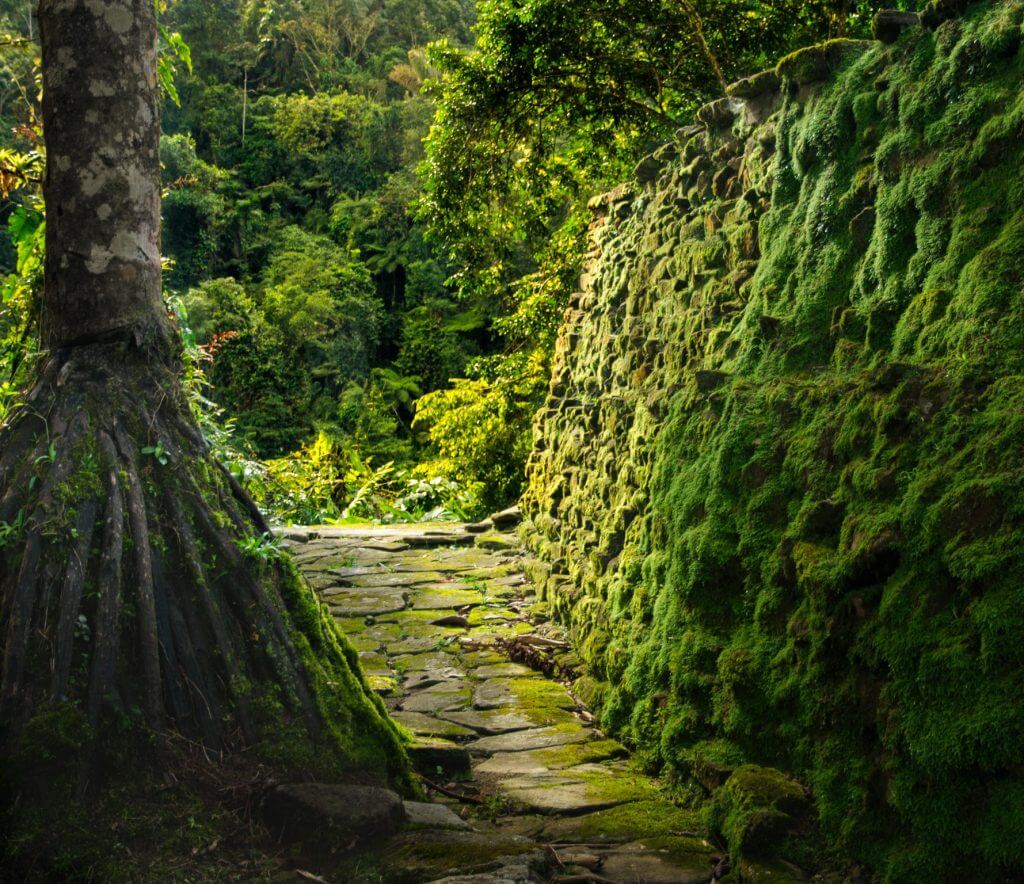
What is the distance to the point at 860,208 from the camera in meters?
3.56

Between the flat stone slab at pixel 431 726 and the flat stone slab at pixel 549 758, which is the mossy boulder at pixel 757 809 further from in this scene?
the flat stone slab at pixel 431 726

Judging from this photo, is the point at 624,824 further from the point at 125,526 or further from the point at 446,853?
the point at 125,526

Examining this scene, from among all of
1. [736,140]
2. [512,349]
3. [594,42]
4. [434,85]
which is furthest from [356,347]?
[736,140]

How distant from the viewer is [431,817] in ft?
10.5

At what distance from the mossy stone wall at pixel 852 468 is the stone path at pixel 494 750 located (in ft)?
0.96

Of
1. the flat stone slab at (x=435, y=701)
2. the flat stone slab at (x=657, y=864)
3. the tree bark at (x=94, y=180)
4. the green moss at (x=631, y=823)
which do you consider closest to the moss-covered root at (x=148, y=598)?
the tree bark at (x=94, y=180)

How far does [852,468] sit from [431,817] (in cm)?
186

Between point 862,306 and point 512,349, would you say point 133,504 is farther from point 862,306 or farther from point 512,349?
point 512,349

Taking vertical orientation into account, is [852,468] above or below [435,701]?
above

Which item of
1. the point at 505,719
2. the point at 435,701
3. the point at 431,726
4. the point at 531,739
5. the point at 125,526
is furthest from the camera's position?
the point at 435,701

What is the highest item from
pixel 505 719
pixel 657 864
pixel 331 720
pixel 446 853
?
pixel 331 720

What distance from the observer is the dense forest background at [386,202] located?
923cm

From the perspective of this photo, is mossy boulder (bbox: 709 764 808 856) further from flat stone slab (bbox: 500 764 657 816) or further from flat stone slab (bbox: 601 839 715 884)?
flat stone slab (bbox: 500 764 657 816)

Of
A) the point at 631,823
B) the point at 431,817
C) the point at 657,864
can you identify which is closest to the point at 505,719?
the point at 631,823
